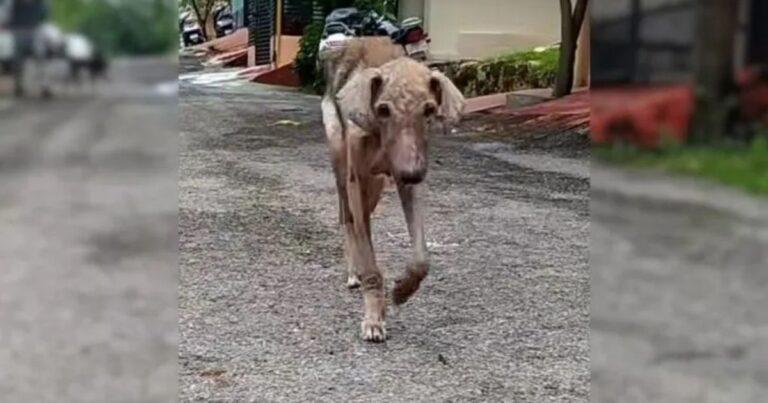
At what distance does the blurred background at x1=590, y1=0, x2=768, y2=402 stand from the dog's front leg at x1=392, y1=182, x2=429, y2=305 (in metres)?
1.40

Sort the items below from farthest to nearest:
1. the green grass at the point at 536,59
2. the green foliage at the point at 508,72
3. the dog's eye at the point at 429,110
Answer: the green grass at the point at 536,59
the green foliage at the point at 508,72
the dog's eye at the point at 429,110

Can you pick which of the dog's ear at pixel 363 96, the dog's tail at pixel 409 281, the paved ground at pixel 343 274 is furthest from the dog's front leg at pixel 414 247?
the dog's ear at pixel 363 96

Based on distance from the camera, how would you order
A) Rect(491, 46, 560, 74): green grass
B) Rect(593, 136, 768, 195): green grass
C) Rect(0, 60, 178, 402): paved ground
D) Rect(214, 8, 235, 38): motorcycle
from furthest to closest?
Rect(491, 46, 560, 74): green grass
Rect(214, 8, 235, 38): motorcycle
Rect(0, 60, 178, 402): paved ground
Rect(593, 136, 768, 195): green grass

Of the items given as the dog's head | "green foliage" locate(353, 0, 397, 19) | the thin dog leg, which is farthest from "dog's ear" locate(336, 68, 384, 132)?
"green foliage" locate(353, 0, 397, 19)

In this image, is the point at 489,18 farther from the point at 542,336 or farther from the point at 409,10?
the point at 542,336

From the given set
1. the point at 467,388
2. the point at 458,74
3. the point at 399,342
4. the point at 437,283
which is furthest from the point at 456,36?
the point at 467,388

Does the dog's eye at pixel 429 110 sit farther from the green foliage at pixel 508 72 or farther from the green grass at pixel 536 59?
the green grass at pixel 536 59

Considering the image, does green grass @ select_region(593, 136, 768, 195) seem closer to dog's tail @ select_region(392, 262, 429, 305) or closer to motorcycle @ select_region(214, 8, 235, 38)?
motorcycle @ select_region(214, 8, 235, 38)

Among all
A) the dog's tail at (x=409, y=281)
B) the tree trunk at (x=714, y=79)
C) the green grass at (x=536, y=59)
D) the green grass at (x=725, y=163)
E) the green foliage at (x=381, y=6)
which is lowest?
→ the dog's tail at (x=409, y=281)

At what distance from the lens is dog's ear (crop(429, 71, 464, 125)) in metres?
1.68

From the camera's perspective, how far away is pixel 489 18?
2.64 m

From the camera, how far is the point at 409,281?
1.93 m

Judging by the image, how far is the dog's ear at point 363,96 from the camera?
5.50ft

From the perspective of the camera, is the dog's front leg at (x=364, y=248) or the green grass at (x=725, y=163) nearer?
the green grass at (x=725, y=163)
